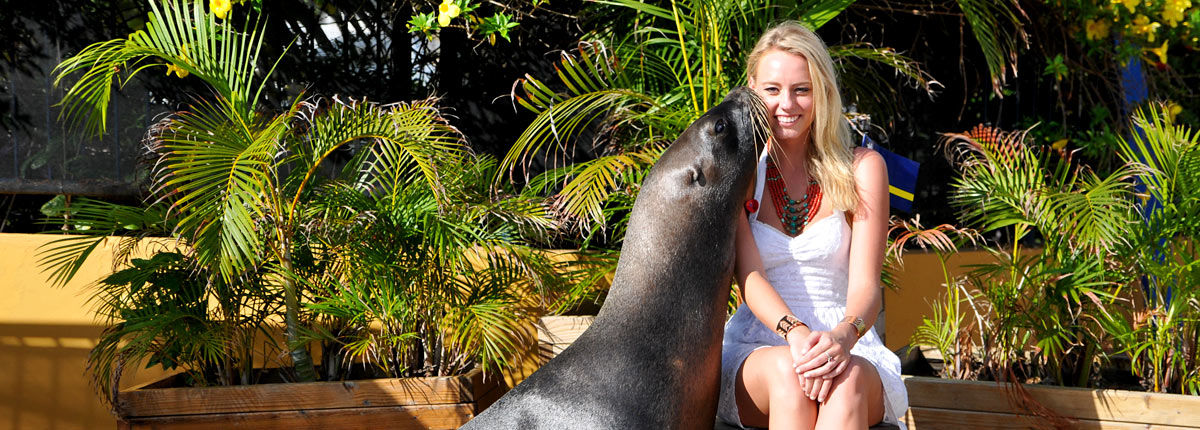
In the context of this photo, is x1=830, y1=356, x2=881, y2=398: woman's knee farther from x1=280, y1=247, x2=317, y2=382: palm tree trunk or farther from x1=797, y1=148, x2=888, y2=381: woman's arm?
x1=280, y1=247, x2=317, y2=382: palm tree trunk

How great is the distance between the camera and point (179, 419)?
325cm

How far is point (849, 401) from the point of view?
2.25m

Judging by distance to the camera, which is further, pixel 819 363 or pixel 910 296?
pixel 910 296

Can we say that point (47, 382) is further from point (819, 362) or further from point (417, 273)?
point (819, 362)

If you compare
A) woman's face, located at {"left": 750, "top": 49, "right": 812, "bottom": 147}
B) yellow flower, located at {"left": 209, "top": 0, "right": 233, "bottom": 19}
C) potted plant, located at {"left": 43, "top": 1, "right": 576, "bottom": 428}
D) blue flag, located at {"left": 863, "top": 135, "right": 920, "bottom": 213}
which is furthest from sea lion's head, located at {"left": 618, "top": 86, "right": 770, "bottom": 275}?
yellow flower, located at {"left": 209, "top": 0, "right": 233, "bottom": 19}

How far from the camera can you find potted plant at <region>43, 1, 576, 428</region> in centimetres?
318

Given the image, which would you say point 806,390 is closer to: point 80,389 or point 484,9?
point 484,9

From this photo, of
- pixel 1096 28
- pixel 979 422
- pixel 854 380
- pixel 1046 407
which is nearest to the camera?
pixel 854 380

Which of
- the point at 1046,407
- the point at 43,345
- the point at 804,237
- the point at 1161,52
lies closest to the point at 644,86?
the point at 804,237

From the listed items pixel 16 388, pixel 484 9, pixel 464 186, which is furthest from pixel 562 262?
pixel 16 388

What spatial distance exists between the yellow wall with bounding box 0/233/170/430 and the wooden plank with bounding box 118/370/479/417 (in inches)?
48.2

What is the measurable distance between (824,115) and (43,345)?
12.1 feet

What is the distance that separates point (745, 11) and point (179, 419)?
2510 millimetres

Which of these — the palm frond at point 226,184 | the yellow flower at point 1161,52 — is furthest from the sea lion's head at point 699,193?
the yellow flower at point 1161,52
